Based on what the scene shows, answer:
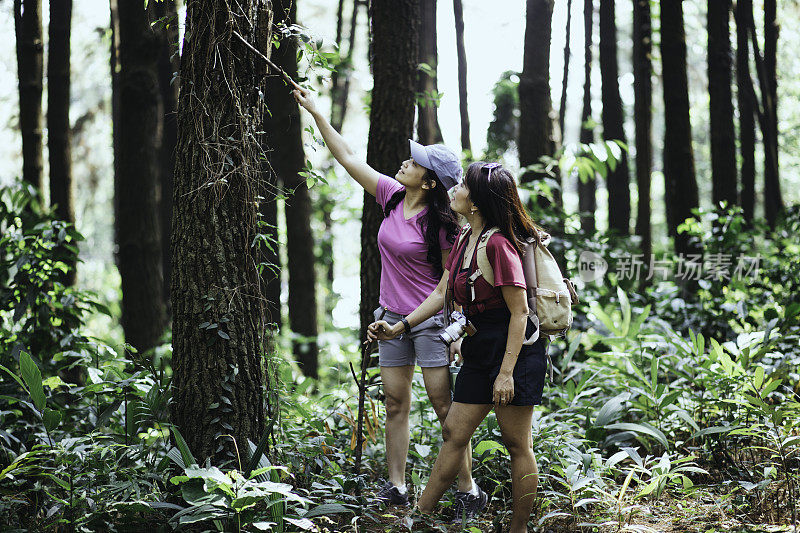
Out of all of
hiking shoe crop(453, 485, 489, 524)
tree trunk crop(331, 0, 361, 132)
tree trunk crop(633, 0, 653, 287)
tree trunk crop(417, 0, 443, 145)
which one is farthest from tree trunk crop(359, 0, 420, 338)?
tree trunk crop(331, 0, 361, 132)

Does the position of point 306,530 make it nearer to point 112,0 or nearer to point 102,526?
point 102,526

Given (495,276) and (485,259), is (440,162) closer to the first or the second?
(485,259)

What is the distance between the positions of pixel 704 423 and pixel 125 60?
273 inches

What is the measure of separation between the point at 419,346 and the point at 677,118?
7374 millimetres

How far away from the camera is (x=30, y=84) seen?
23.5ft

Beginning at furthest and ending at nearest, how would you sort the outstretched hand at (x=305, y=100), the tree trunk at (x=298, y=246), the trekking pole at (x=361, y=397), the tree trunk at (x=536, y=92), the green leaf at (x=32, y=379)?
the tree trunk at (x=298, y=246) < the tree trunk at (x=536, y=92) < the outstretched hand at (x=305, y=100) < the green leaf at (x=32, y=379) < the trekking pole at (x=361, y=397)

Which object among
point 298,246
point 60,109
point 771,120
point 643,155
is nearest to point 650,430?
point 643,155

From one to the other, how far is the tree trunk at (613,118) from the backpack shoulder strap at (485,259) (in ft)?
34.9

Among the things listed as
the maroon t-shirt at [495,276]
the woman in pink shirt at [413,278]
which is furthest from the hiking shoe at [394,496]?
the maroon t-shirt at [495,276]

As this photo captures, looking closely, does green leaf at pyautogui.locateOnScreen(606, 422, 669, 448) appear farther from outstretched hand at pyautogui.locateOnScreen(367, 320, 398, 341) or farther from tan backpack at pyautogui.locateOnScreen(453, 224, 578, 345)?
outstretched hand at pyautogui.locateOnScreen(367, 320, 398, 341)

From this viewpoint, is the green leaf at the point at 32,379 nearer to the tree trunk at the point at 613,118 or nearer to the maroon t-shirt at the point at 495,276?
the maroon t-shirt at the point at 495,276

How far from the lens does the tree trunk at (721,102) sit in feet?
35.6

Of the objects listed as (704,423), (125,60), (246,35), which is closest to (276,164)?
(125,60)

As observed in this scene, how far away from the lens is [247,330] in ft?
12.8
